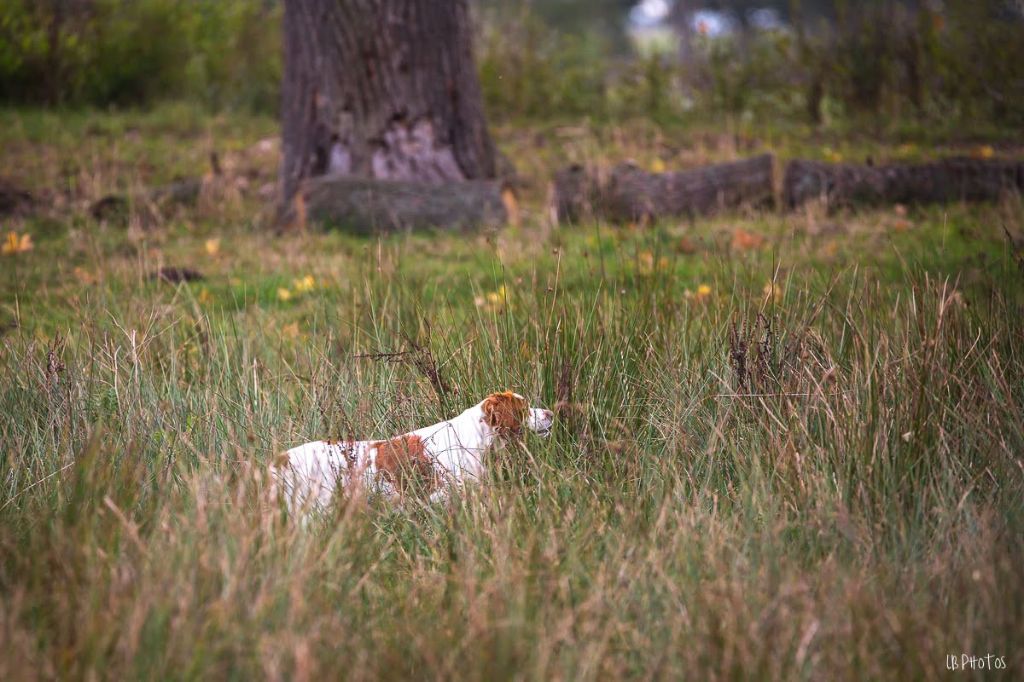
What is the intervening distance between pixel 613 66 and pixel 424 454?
1059 cm

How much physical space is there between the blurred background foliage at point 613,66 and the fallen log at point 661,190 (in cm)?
293

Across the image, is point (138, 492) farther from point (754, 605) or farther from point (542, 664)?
point (754, 605)

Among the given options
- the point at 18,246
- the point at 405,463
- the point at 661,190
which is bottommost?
the point at 405,463

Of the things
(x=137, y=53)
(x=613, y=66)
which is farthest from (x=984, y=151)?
(x=137, y=53)

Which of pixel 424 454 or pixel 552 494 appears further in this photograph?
pixel 424 454

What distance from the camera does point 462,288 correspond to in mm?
5219

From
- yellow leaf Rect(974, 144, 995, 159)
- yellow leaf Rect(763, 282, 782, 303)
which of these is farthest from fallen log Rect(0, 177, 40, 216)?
yellow leaf Rect(974, 144, 995, 159)

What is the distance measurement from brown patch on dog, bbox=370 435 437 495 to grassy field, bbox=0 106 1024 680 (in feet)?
0.32

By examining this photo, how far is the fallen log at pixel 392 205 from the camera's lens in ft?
22.1

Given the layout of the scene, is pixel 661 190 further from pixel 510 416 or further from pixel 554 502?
pixel 554 502

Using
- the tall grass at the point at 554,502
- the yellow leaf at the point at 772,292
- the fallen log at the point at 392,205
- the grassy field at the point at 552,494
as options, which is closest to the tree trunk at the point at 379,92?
the fallen log at the point at 392,205

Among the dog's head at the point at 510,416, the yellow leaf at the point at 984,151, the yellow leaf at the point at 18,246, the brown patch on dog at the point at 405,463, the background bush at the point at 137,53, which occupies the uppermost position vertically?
the background bush at the point at 137,53

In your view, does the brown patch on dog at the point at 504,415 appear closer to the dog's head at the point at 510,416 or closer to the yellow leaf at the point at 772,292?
A: the dog's head at the point at 510,416

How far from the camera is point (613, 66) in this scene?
508 inches
